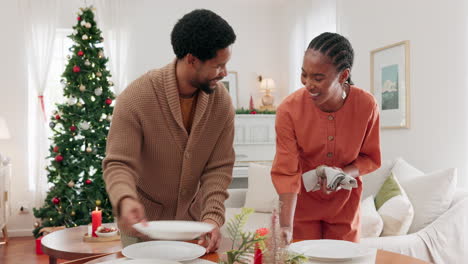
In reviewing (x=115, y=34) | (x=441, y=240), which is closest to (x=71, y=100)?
(x=115, y=34)

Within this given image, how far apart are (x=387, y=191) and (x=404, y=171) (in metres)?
0.40

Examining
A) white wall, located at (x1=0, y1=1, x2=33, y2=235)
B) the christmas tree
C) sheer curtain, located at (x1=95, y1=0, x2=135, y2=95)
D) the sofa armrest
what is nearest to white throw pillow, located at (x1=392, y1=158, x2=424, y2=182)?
the sofa armrest

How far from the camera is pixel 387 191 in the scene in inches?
129

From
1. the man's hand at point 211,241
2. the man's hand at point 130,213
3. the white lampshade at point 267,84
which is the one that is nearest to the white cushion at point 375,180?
the man's hand at point 211,241

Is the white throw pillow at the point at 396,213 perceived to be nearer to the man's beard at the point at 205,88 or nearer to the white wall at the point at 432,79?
the white wall at the point at 432,79

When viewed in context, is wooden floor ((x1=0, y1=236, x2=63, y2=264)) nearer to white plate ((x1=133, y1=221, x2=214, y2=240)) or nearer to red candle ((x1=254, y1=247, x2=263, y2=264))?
white plate ((x1=133, y1=221, x2=214, y2=240))

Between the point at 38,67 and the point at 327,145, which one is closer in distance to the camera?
the point at 327,145

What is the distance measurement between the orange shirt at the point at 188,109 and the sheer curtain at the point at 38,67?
16.1ft

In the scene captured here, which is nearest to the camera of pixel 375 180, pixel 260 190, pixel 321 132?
pixel 321 132

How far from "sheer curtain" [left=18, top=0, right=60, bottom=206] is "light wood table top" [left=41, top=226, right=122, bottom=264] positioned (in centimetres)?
270

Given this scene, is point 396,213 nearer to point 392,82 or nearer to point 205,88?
point 392,82

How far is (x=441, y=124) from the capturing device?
12.1 feet

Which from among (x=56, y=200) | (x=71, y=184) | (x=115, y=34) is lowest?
(x=56, y=200)

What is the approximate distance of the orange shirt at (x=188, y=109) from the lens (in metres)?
1.61
